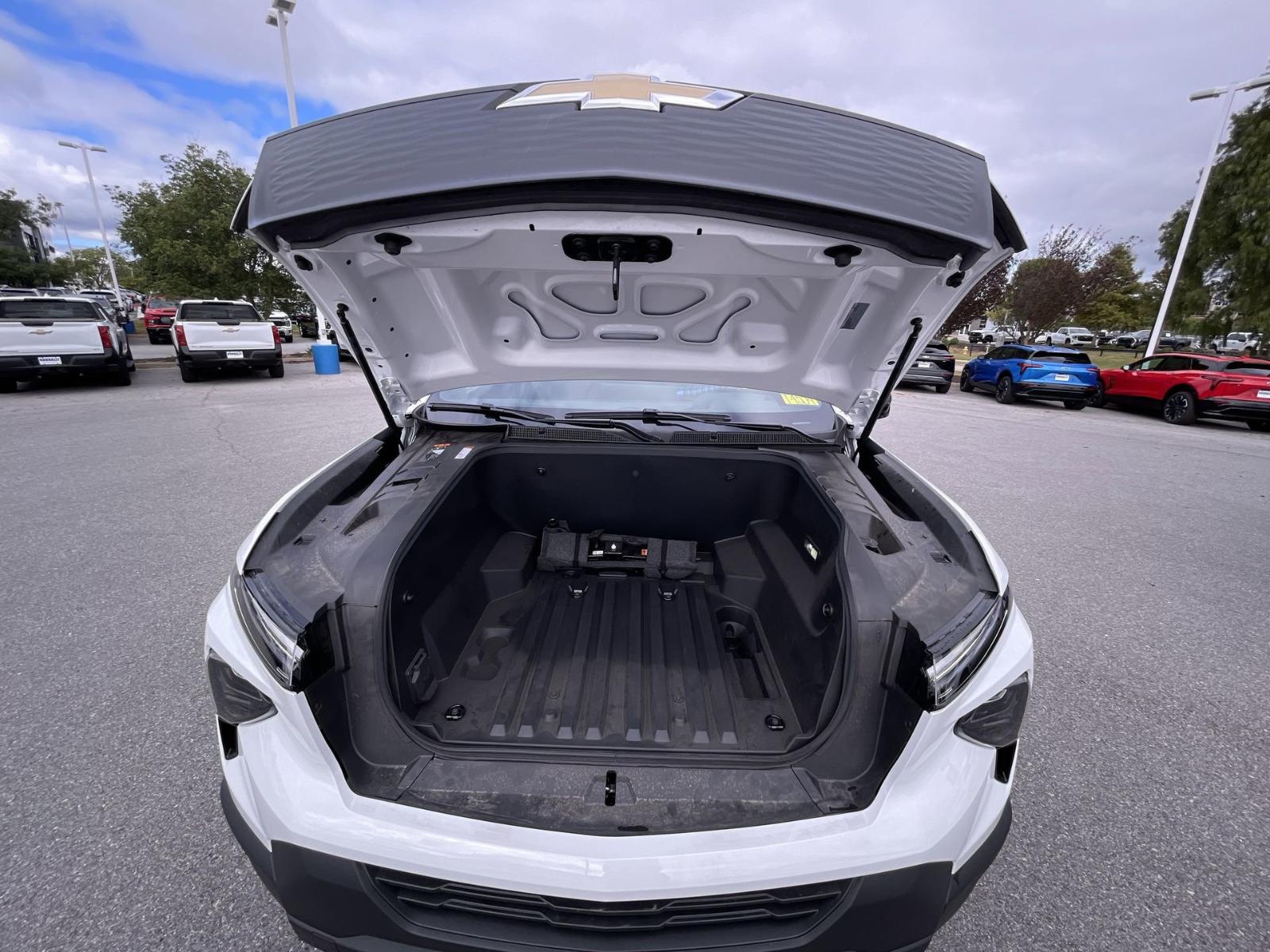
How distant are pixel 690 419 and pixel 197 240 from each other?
17.8 meters

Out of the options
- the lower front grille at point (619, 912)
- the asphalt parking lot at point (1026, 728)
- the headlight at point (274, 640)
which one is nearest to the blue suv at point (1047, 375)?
the asphalt parking lot at point (1026, 728)

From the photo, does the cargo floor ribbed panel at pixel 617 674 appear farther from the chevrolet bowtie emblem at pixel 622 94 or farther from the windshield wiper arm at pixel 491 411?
the chevrolet bowtie emblem at pixel 622 94

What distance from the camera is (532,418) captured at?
2.19 m

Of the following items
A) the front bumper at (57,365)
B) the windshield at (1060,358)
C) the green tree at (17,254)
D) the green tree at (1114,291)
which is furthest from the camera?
the green tree at (17,254)

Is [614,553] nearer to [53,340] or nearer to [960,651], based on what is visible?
[960,651]

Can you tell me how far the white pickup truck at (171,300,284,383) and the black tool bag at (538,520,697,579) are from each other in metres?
10.8

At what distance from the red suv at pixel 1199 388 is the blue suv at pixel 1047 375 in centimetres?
76

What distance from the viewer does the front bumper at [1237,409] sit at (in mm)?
9039

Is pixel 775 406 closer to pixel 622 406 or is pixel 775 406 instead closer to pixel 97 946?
pixel 622 406

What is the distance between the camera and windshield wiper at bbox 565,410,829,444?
215cm

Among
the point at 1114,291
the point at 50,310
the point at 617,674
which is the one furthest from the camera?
the point at 1114,291

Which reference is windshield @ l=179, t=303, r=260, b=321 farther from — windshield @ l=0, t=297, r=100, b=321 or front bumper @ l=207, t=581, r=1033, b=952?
front bumper @ l=207, t=581, r=1033, b=952

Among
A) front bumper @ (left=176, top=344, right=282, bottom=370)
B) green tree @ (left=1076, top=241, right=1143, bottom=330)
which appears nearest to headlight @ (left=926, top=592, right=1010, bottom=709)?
front bumper @ (left=176, top=344, right=282, bottom=370)

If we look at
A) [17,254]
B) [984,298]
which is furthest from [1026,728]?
[17,254]
